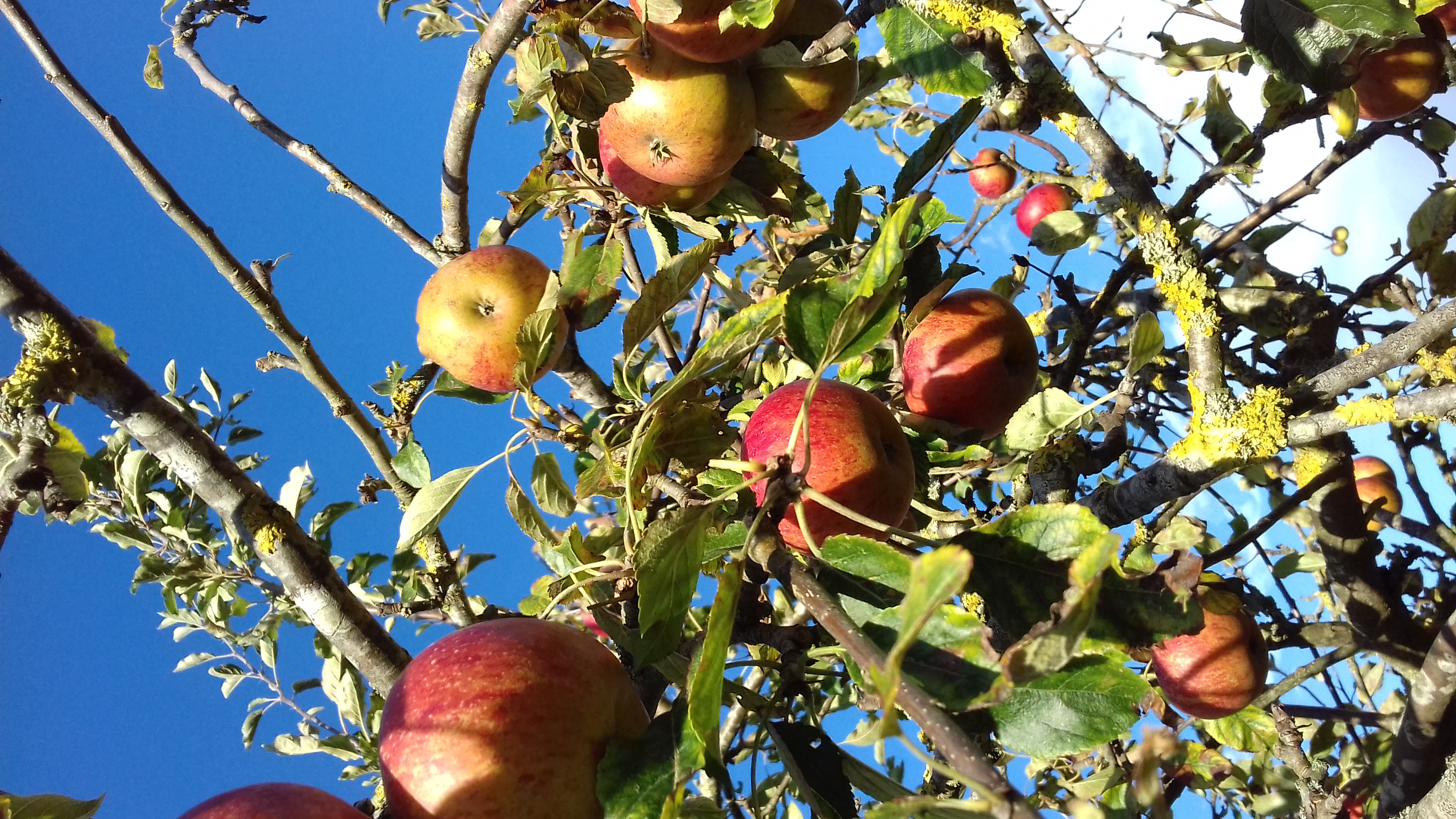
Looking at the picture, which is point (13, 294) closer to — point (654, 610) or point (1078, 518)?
point (654, 610)

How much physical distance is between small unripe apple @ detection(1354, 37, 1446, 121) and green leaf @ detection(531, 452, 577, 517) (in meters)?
1.74

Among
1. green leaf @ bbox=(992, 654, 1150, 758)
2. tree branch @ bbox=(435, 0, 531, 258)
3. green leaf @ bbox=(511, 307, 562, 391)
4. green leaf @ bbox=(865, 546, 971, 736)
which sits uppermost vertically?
tree branch @ bbox=(435, 0, 531, 258)

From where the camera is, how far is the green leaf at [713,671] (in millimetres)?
566

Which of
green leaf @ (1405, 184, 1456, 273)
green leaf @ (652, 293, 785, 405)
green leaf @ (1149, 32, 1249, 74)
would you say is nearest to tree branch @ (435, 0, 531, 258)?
green leaf @ (652, 293, 785, 405)

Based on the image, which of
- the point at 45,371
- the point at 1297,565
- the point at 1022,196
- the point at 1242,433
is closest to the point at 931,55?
the point at 1242,433

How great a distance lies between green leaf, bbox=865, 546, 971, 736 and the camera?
38 centimetres

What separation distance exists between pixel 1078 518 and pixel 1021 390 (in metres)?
0.50

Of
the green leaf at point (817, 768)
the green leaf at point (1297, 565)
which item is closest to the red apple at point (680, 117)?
the green leaf at point (817, 768)

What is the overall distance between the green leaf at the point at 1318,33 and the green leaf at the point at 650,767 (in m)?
1.02

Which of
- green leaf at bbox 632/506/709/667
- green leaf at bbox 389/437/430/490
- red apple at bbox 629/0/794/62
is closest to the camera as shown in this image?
green leaf at bbox 632/506/709/667

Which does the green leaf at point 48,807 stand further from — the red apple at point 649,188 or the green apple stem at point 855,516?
the red apple at point 649,188

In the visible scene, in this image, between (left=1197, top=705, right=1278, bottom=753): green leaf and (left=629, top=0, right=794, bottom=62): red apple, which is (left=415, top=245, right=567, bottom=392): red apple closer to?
(left=629, top=0, right=794, bottom=62): red apple

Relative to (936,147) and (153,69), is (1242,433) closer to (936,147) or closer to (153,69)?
(936,147)

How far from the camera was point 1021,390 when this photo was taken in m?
1.14
